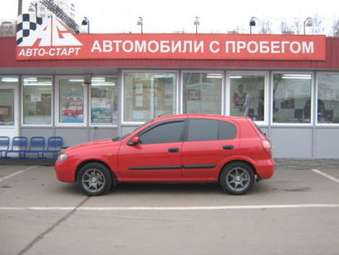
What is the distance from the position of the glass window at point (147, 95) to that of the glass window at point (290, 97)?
9.49 ft

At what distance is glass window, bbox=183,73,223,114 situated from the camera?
15.1 meters

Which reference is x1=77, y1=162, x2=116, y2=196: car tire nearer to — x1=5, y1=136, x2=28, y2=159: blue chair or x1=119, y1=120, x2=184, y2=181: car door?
x1=119, y1=120, x2=184, y2=181: car door

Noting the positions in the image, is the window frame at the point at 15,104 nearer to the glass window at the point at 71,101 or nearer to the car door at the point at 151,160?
the glass window at the point at 71,101

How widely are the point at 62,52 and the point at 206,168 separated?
5.95m

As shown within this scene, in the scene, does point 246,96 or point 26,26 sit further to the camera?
point 246,96

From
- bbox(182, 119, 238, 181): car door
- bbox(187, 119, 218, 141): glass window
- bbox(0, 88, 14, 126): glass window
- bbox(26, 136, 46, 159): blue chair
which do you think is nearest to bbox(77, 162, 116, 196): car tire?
bbox(182, 119, 238, 181): car door

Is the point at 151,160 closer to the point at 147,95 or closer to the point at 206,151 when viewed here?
the point at 206,151

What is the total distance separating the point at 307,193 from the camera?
35.8 feet

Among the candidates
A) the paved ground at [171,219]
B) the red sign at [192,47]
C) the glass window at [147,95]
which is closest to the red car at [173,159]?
the paved ground at [171,219]

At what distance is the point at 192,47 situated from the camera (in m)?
14.3

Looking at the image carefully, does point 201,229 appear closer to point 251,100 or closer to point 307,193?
point 307,193

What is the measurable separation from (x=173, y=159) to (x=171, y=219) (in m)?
2.19

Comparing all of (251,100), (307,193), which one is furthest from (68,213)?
(251,100)

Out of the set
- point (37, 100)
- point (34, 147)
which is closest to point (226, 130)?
point (34, 147)
